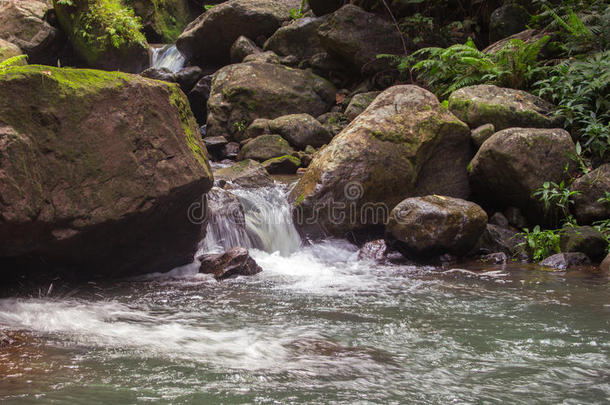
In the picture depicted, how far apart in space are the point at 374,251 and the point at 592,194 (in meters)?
3.09

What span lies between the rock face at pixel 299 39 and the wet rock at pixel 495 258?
9282mm

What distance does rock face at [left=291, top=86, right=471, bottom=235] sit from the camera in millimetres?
7434

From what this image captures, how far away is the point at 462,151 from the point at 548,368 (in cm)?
552

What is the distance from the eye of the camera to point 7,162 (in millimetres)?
4125

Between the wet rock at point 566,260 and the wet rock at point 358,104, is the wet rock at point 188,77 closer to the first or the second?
the wet rock at point 358,104

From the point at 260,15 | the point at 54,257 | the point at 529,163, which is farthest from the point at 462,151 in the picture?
the point at 260,15

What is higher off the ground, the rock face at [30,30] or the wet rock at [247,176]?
the rock face at [30,30]

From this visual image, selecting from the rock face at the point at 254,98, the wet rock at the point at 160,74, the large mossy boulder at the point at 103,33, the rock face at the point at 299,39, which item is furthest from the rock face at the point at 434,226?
the large mossy boulder at the point at 103,33

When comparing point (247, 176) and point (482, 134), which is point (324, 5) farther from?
point (482, 134)

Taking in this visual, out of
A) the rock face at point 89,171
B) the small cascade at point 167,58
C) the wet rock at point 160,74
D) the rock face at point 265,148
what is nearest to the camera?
the rock face at point 89,171

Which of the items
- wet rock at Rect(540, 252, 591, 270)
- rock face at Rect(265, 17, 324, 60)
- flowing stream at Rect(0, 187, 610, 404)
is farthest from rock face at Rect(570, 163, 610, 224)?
rock face at Rect(265, 17, 324, 60)

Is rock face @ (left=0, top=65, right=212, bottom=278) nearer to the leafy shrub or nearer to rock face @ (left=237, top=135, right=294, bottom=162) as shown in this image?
rock face @ (left=237, top=135, right=294, bottom=162)

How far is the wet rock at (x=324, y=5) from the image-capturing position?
14.0m

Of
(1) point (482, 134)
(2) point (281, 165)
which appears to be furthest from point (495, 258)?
(2) point (281, 165)
